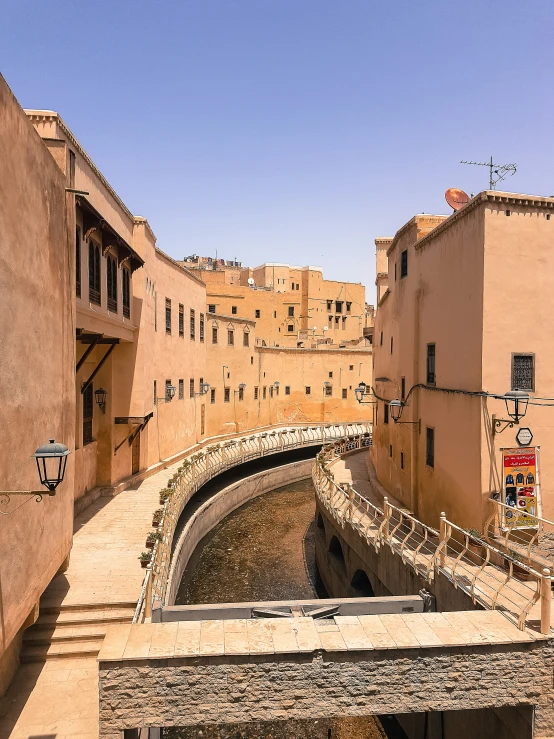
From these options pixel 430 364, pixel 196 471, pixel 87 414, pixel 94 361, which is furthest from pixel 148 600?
pixel 196 471

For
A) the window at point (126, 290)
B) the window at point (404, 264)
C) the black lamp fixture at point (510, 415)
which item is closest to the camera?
the black lamp fixture at point (510, 415)

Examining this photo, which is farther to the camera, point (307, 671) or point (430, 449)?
point (430, 449)

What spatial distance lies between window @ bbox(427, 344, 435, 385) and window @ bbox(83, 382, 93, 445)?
11065 millimetres

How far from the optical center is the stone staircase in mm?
8703

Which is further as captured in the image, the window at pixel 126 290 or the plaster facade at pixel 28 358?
the window at pixel 126 290

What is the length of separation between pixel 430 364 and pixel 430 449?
2417mm

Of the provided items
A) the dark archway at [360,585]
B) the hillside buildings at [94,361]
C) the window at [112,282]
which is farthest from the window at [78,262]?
the dark archway at [360,585]

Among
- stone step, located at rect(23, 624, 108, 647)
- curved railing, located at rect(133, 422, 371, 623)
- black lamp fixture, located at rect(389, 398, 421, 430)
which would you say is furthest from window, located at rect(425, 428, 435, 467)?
stone step, located at rect(23, 624, 108, 647)

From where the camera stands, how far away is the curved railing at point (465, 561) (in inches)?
291

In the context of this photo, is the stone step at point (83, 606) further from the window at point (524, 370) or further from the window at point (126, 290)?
the window at point (126, 290)

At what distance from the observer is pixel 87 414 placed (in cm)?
1688

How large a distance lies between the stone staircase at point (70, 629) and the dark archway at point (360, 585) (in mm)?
6886

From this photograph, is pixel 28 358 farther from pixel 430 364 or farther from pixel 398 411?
pixel 398 411

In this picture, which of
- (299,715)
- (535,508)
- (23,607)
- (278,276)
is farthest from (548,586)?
(278,276)
